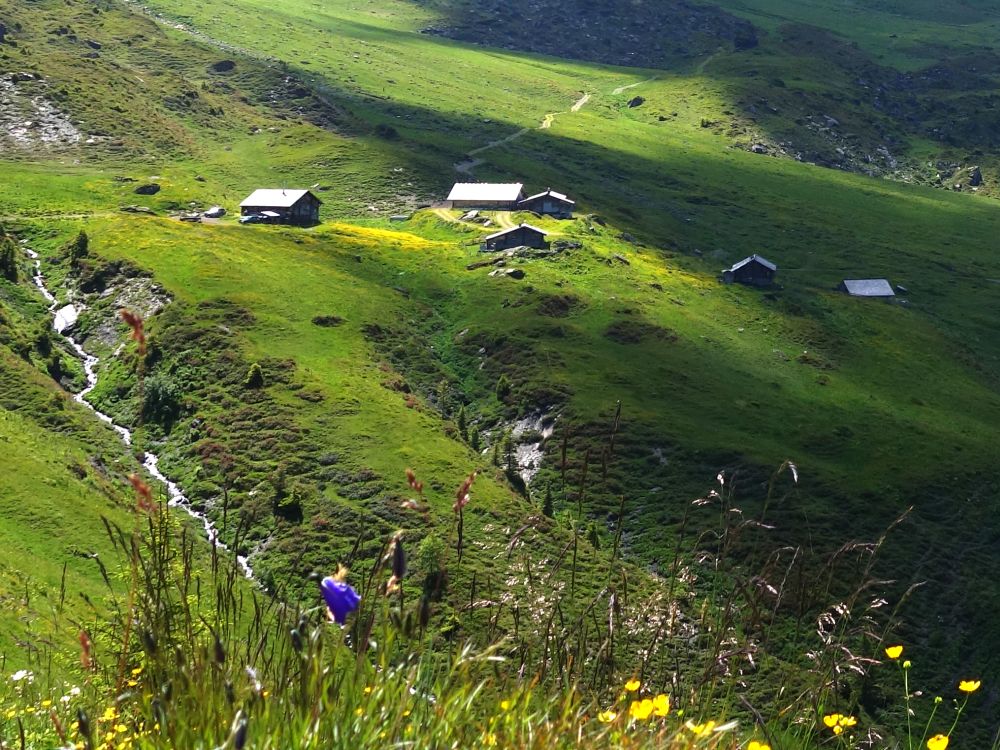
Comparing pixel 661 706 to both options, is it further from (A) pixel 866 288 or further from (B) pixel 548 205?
(A) pixel 866 288

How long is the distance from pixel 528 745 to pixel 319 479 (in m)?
71.6

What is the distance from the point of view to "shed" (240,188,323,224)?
145400 mm

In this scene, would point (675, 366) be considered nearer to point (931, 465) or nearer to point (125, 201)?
point (931, 465)

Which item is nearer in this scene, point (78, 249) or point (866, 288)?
point (78, 249)

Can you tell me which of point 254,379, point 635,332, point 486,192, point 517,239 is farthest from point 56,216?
point 635,332

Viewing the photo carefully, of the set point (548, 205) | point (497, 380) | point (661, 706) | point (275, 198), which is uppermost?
point (661, 706)

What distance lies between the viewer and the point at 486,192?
165 m

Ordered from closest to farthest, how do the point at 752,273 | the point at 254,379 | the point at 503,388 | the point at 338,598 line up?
the point at 338,598 < the point at 254,379 < the point at 503,388 < the point at 752,273

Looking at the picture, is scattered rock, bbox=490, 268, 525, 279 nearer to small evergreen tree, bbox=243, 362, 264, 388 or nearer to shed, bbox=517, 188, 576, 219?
shed, bbox=517, 188, 576, 219

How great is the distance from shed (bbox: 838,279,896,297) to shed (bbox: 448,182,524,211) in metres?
53.2

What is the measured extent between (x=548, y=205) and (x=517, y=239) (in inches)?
1060

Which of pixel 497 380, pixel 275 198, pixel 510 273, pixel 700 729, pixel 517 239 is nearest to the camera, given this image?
pixel 700 729

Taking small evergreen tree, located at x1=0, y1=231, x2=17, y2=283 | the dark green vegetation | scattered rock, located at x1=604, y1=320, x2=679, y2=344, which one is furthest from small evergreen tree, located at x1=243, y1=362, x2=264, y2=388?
scattered rock, located at x1=604, y1=320, x2=679, y2=344

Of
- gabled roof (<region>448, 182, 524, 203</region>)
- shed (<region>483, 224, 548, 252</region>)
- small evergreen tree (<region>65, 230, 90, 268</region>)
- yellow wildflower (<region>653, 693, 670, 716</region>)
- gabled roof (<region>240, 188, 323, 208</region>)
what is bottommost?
gabled roof (<region>448, 182, 524, 203</region>)
